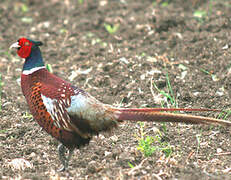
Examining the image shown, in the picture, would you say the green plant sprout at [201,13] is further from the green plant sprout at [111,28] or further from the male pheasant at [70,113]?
the male pheasant at [70,113]

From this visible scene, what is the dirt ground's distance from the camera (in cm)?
329

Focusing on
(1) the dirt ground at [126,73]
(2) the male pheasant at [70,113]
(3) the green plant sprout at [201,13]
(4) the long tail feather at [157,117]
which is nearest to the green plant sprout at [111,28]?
(1) the dirt ground at [126,73]

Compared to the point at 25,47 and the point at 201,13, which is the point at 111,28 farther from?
the point at 25,47

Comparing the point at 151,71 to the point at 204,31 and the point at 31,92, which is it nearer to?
the point at 204,31

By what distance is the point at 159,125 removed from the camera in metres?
3.99

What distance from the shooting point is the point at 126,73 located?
16.1 ft

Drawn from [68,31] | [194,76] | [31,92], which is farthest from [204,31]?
[31,92]

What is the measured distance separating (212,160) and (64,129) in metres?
1.25

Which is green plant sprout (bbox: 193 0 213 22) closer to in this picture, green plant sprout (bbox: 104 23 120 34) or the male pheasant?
green plant sprout (bbox: 104 23 120 34)

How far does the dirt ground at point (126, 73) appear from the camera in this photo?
3.29 meters

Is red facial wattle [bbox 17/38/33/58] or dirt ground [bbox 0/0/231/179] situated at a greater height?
red facial wattle [bbox 17/38/33/58]

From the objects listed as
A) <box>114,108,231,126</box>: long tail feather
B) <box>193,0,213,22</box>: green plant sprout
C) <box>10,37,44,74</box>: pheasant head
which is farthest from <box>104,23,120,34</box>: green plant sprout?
<box>114,108,231,126</box>: long tail feather

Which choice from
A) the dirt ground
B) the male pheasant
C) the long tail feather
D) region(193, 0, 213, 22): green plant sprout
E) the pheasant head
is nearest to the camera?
the long tail feather

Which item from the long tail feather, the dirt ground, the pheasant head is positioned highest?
the pheasant head
